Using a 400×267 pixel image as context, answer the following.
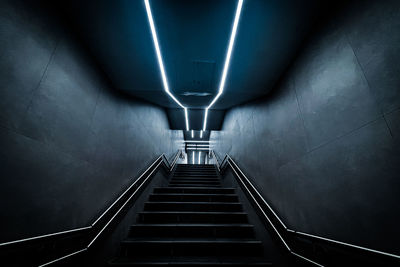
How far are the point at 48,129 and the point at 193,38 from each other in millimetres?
1630

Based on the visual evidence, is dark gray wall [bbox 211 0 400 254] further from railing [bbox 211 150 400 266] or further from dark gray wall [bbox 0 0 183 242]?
dark gray wall [bbox 0 0 183 242]

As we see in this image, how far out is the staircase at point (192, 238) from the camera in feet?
6.61

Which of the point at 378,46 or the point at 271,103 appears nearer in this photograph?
the point at 378,46

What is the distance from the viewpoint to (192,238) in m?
2.33

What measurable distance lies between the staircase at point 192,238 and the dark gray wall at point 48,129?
29.8 inches

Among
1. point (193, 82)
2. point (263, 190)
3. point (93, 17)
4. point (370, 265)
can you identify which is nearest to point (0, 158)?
point (93, 17)

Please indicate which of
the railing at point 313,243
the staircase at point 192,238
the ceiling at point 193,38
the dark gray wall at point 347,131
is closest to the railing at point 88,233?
the staircase at point 192,238

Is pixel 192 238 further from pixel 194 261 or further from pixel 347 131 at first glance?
pixel 347 131

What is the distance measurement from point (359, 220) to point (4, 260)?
233 centimetres

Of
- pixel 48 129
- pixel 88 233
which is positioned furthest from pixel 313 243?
pixel 48 129

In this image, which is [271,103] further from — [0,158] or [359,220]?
[0,158]

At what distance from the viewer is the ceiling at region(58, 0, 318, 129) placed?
1.50 metres

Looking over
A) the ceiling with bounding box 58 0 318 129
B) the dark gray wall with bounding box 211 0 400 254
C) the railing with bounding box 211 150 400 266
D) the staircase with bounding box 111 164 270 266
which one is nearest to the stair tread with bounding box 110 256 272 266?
the staircase with bounding box 111 164 270 266

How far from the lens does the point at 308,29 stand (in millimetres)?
1688
